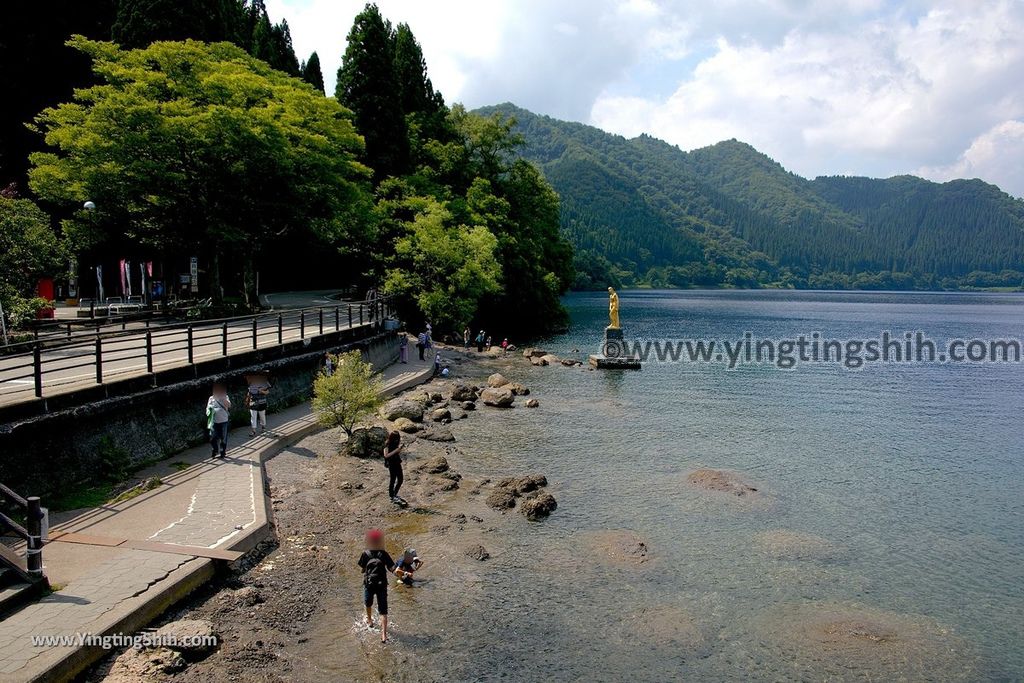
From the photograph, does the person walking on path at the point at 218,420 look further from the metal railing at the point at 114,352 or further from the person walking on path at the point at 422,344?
the person walking on path at the point at 422,344

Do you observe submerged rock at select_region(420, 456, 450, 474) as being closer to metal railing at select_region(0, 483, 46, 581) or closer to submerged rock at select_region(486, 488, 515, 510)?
submerged rock at select_region(486, 488, 515, 510)

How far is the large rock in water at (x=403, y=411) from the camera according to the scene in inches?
974

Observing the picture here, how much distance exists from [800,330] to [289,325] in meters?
64.9

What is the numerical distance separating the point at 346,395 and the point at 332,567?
8072mm

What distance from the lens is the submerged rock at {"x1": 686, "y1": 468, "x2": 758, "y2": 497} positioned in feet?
62.7

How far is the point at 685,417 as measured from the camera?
29328 mm

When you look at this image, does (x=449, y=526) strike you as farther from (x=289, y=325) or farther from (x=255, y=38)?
(x=255, y=38)

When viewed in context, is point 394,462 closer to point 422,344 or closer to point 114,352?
point 114,352

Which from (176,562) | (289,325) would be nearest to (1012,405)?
(289,325)

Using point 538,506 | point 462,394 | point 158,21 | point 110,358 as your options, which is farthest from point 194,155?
point 538,506

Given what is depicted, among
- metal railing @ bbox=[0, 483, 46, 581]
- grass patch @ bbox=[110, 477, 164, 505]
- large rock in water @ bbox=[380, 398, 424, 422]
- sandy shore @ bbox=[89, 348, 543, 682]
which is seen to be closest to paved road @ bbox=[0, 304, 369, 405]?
grass patch @ bbox=[110, 477, 164, 505]

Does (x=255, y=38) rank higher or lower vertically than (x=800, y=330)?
higher

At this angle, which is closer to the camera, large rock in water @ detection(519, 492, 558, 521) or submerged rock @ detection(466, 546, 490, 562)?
submerged rock @ detection(466, 546, 490, 562)

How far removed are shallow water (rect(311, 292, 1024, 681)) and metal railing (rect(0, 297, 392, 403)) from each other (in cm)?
873
